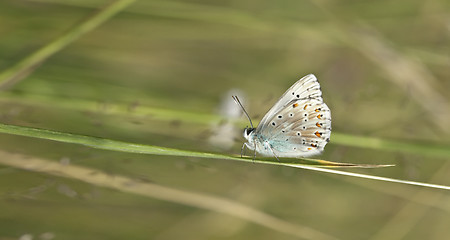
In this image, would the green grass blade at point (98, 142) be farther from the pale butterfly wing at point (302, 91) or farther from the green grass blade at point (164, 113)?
the green grass blade at point (164, 113)

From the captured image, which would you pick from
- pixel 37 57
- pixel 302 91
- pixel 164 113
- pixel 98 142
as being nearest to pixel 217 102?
pixel 164 113

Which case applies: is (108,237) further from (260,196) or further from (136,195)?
(260,196)

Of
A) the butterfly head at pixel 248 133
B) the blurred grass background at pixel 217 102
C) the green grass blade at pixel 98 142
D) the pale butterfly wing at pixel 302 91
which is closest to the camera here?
the green grass blade at pixel 98 142

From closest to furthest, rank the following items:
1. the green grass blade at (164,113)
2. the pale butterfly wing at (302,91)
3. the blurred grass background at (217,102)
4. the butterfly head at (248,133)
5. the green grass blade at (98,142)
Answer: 1. the green grass blade at (98,142)
2. the pale butterfly wing at (302,91)
3. the butterfly head at (248,133)
4. the green grass blade at (164,113)
5. the blurred grass background at (217,102)

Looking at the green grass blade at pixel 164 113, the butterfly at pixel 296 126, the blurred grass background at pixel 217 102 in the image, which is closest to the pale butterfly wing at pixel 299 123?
the butterfly at pixel 296 126

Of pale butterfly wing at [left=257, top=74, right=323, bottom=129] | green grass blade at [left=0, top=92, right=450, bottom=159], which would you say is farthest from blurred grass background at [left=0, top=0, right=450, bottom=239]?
pale butterfly wing at [left=257, top=74, right=323, bottom=129]

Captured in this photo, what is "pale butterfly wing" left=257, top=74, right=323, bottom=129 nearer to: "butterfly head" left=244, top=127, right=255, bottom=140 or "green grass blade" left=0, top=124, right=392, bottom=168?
"butterfly head" left=244, top=127, right=255, bottom=140

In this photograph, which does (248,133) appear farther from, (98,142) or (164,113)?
(98,142)
